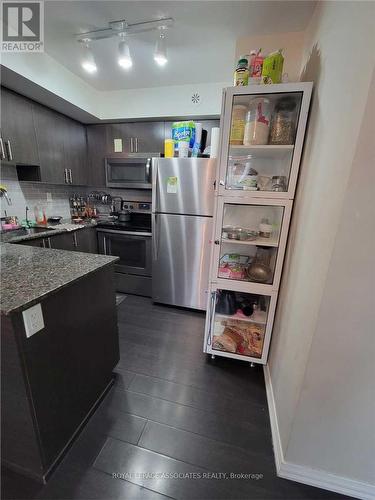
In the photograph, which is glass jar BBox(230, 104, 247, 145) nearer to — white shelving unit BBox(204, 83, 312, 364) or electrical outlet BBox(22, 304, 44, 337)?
white shelving unit BBox(204, 83, 312, 364)

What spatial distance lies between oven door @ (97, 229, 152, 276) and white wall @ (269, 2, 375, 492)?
180 centimetres

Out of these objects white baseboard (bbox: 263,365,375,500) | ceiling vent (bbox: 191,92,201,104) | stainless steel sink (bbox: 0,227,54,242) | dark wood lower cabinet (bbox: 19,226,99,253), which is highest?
ceiling vent (bbox: 191,92,201,104)

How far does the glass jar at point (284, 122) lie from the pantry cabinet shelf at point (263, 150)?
0.05m

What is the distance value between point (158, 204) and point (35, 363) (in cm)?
176

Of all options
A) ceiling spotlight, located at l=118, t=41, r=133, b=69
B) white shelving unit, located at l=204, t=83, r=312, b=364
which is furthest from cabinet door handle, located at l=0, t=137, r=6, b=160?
white shelving unit, located at l=204, t=83, r=312, b=364

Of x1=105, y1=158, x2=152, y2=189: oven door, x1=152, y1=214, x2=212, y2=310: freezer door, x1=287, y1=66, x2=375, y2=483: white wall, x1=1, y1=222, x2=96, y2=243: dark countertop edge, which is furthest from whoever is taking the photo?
x1=105, y1=158, x2=152, y2=189: oven door

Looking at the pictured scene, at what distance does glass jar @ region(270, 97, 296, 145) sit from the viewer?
1.34 meters

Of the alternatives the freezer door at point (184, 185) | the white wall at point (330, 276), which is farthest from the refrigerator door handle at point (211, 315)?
the freezer door at point (184, 185)

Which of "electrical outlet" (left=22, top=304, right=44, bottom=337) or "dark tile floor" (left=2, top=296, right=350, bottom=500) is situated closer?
"electrical outlet" (left=22, top=304, right=44, bottom=337)

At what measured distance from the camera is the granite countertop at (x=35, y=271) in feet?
2.70

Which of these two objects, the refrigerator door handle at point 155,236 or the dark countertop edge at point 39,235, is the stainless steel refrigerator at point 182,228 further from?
the dark countertop edge at point 39,235

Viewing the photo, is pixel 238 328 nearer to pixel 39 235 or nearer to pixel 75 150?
pixel 39 235

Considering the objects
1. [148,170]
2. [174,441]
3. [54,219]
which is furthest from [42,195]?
[174,441]

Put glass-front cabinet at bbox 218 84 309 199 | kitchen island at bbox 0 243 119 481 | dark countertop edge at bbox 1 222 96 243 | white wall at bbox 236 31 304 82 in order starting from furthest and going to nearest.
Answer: dark countertop edge at bbox 1 222 96 243, white wall at bbox 236 31 304 82, glass-front cabinet at bbox 218 84 309 199, kitchen island at bbox 0 243 119 481
